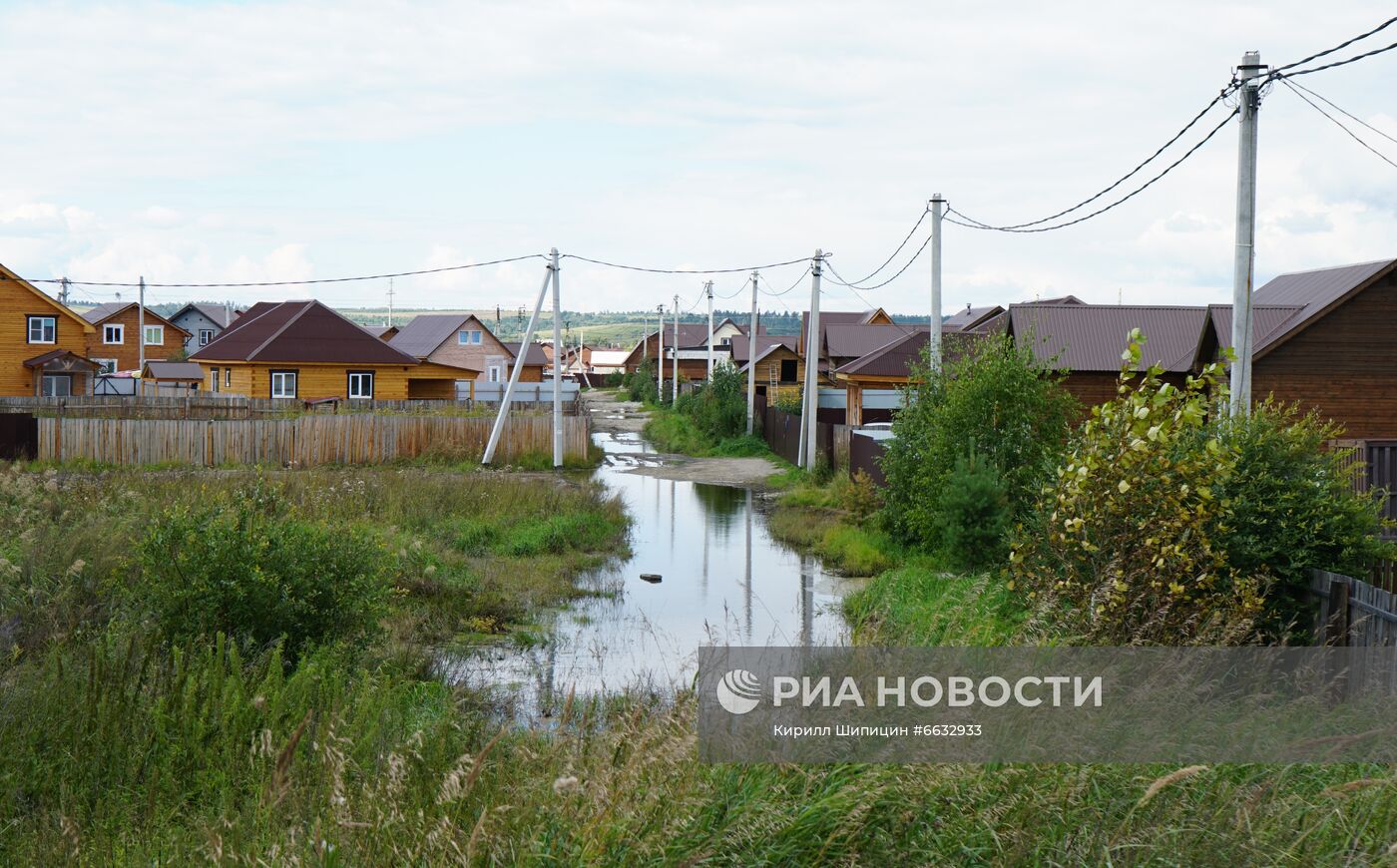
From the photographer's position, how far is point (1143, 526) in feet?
26.7

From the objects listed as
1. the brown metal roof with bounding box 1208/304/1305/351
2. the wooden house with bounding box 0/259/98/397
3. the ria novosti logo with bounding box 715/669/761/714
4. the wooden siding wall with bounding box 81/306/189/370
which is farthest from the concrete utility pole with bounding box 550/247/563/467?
the wooden siding wall with bounding box 81/306/189/370

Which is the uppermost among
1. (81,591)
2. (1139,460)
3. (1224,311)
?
(1224,311)

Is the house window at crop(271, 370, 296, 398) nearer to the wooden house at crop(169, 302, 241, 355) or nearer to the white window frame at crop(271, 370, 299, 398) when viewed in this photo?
the white window frame at crop(271, 370, 299, 398)

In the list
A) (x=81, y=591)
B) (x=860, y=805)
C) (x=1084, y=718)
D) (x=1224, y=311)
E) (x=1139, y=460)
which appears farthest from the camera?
(x=1224, y=311)

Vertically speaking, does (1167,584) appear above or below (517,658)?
above

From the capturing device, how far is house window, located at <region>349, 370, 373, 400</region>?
46.8m

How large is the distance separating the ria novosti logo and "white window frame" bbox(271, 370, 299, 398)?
42.6 metres

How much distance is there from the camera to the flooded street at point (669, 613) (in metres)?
9.84

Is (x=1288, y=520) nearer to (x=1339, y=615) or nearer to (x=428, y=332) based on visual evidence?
(x=1339, y=615)

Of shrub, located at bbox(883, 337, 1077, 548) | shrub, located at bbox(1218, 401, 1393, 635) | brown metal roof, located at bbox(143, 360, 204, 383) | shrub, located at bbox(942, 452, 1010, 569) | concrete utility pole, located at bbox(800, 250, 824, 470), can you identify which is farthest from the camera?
brown metal roof, located at bbox(143, 360, 204, 383)

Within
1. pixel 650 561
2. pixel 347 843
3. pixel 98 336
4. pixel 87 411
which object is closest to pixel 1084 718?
pixel 347 843

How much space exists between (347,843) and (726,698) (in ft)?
7.02

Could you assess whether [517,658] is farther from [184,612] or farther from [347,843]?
[347,843]

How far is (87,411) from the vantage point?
3506 centimetres
